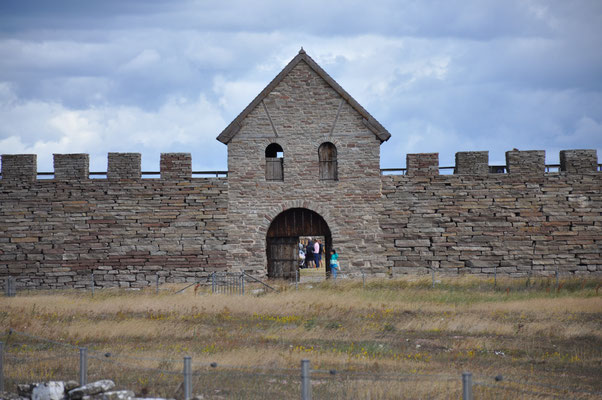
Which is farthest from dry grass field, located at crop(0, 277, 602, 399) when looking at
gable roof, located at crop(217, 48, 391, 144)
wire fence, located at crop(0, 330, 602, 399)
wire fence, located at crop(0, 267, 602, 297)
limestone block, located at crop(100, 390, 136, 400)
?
gable roof, located at crop(217, 48, 391, 144)

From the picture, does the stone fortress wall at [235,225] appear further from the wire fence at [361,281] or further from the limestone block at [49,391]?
the limestone block at [49,391]

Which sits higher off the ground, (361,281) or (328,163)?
(328,163)

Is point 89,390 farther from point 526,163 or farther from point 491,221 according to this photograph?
point 526,163

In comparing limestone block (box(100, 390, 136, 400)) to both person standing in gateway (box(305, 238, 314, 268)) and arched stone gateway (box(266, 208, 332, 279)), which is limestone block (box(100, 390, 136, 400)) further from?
person standing in gateway (box(305, 238, 314, 268))

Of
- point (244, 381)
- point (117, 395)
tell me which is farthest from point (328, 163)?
point (117, 395)

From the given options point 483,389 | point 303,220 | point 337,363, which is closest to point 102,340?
point 337,363

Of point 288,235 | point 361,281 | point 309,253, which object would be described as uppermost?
point 288,235

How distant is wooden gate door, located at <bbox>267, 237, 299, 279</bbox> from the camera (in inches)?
998

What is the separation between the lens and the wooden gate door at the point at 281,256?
25.4m

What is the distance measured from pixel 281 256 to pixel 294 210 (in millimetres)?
1764

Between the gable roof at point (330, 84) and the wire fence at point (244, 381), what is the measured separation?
41.6 feet

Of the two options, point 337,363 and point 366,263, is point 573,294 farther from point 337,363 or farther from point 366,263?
point 337,363

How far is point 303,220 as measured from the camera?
2517 cm

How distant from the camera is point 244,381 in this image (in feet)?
39.3
